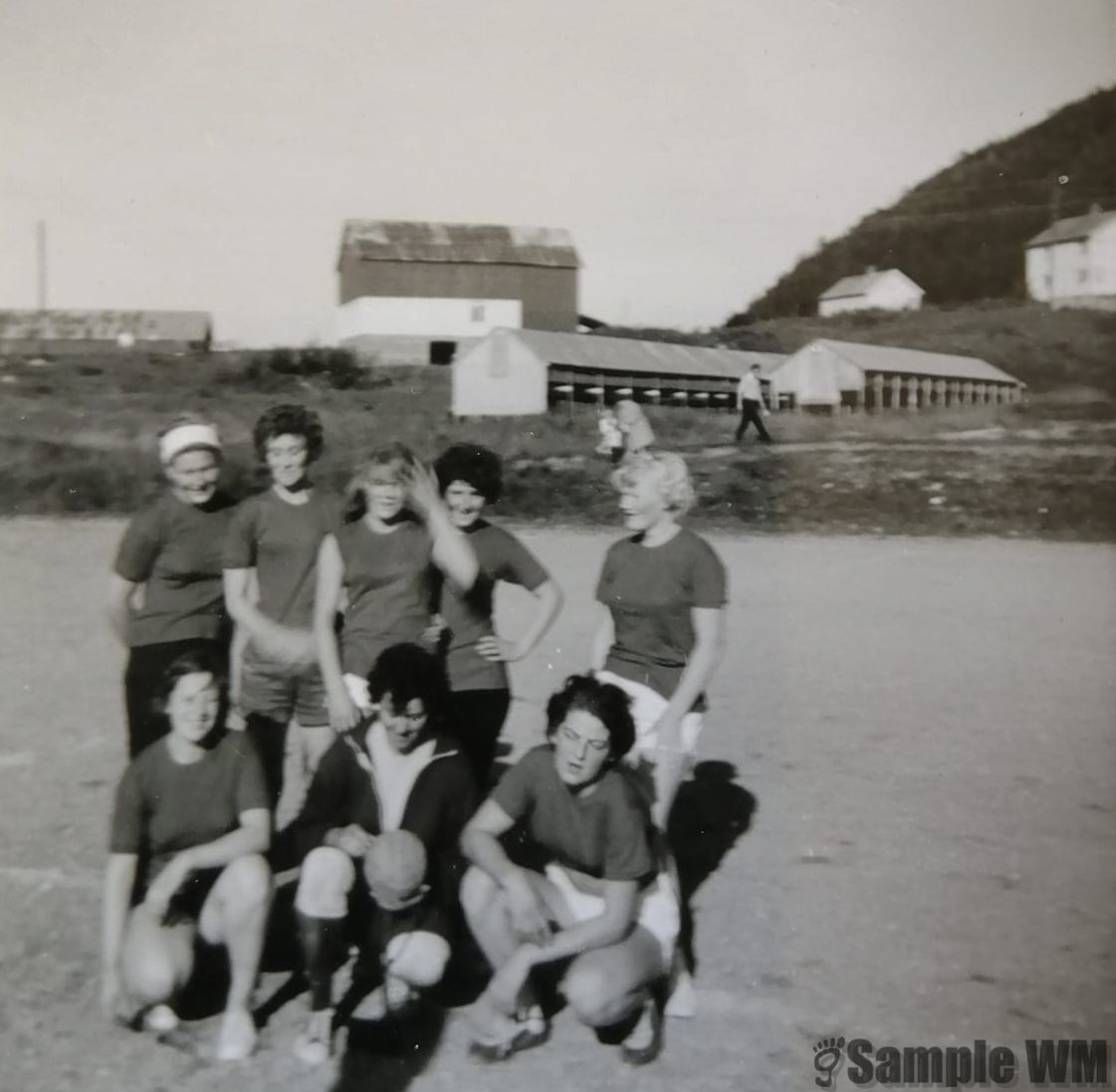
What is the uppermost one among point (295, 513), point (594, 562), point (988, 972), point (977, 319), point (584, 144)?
point (584, 144)

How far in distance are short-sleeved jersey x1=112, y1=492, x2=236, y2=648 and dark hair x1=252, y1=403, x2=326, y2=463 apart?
7.6 inches

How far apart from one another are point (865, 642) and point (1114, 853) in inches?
107

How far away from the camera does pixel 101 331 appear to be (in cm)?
417

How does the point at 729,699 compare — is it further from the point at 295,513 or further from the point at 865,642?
the point at 295,513

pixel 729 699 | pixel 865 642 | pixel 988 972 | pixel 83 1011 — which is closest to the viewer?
pixel 83 1011

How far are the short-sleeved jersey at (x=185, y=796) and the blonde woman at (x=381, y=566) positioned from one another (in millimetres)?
310

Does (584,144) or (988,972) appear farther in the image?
(584,144)

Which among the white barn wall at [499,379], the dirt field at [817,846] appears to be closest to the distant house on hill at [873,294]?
the white barn wall at [499,379]

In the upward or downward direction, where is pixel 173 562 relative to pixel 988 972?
upward

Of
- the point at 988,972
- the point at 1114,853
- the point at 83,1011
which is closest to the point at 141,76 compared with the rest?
the point at 83,1011

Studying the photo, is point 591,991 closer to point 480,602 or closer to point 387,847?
point 387,847

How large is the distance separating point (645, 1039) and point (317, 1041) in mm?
603

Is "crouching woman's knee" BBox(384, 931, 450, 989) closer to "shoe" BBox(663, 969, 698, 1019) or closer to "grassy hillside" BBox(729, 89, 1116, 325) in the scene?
"shoe" BBox(663, 969, 698, 1019)

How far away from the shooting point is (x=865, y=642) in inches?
219
